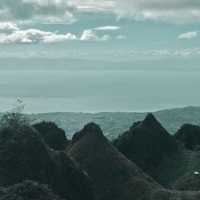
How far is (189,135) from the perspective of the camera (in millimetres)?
85312

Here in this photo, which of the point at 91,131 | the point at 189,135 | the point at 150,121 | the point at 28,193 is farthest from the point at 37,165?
the point at 189,135

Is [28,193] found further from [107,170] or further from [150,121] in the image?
[150,121]

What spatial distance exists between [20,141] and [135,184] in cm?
1256

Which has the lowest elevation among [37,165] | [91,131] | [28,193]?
[37,165]

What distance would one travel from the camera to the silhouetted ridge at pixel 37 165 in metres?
46.5

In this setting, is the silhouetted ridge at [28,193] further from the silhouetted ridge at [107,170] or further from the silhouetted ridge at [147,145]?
the silhouetted ridge at [147,145]

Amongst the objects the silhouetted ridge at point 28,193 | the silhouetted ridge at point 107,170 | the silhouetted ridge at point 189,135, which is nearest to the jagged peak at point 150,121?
the silhouetted ridge at point 189,135

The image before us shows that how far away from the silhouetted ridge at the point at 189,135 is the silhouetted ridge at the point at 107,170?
2493cm

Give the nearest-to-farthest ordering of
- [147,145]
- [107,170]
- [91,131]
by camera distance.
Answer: [107,170] < [91,131] < [147,145]

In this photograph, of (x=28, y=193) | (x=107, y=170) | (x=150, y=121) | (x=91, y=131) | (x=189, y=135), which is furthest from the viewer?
(x=189, y=135)

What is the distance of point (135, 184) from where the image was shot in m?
54.2

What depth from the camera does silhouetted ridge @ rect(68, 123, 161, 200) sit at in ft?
176

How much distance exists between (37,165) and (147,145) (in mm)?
28177

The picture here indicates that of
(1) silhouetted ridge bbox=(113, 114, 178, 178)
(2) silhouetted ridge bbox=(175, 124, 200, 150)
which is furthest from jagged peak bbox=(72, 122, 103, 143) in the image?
(2) silhouetted ridge bbox=(175, 124, 200, 150)
